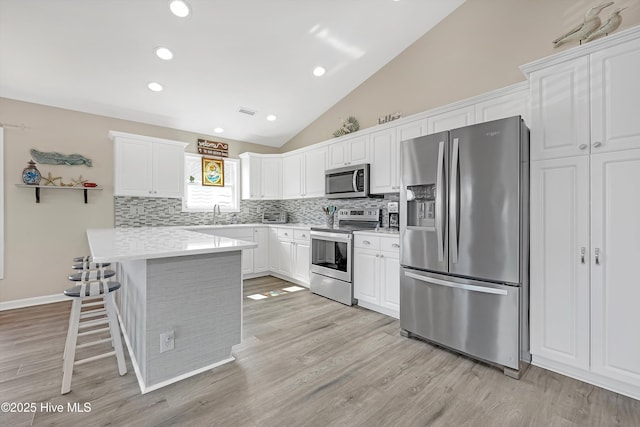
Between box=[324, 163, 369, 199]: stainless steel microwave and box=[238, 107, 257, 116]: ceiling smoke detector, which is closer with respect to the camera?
box=[324, 163, 369, 199]: stainless steel microwave

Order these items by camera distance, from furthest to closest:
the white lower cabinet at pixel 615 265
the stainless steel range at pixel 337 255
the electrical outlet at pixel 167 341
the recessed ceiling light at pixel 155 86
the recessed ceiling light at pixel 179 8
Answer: the recessed ceiling light at pixel 155 86 < the stainless steel range at pixel 337 255 < the recessed ceiling light at pixel 179 8 < the electrical outlet at pixel 167 341 < the white lower cabinet at pixel 615 265

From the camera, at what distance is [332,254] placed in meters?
3.85

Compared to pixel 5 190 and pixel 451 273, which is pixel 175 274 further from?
pixel 5 190

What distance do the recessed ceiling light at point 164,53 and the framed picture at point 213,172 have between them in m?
1.94

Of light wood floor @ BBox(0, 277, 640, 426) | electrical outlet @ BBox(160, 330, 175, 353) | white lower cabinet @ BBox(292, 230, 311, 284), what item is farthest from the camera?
white lower cabinet @ BBox(292, 230, 311, 284)

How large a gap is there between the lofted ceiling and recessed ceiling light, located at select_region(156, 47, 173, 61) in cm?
6

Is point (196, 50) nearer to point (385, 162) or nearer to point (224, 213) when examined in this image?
point (385, 162)

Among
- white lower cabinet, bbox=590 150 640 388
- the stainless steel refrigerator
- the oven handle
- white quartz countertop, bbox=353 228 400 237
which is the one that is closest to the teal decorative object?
the oven handle

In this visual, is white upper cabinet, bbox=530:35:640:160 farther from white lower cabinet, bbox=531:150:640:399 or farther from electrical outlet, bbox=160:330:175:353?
electrical outlet, bbox=160:330:175:353

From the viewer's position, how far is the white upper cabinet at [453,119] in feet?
9.35

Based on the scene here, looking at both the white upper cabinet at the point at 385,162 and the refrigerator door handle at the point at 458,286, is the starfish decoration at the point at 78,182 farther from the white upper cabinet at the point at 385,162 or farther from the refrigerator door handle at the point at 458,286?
the refrigerator door handle at the point at 458,286

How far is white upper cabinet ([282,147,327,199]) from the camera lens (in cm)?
462

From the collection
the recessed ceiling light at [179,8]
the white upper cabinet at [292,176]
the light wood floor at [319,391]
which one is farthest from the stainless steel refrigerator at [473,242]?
the white upper cabinet at [292,176]

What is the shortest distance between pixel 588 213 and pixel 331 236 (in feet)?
8.31
